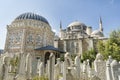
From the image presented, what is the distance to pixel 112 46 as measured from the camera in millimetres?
22516

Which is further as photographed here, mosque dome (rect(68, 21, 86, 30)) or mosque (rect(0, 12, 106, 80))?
mosque dome (rect(68, 21, 86, 30))

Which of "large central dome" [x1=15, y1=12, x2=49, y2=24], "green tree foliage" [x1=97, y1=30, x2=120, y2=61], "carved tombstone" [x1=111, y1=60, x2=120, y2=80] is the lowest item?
"carved tombstone" [x1=111, y1=60, x2=120, y2=80]

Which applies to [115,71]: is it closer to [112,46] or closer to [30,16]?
[112,46]

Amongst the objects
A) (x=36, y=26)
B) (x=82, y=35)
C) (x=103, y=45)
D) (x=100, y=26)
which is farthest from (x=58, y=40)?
(x=103, y=45)

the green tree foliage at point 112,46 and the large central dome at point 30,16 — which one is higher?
the large central dome at point 30,16

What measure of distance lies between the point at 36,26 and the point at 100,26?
26.0 metres

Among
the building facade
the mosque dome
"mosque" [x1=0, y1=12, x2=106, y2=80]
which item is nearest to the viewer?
"mosque" [x1=0, y1=12, x2=106, y2=80]

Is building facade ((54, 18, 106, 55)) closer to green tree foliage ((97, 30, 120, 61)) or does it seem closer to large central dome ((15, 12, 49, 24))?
A: large central dome ((15, 12, 49, 24))

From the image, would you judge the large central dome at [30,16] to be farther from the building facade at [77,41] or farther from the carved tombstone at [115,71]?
the carved tombstone at [115,71]

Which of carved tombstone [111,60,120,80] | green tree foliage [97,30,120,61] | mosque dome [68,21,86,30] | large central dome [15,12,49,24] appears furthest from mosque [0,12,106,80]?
carved tombstone [111,60,120,80]

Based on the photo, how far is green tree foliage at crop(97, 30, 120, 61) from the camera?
70.1 feet

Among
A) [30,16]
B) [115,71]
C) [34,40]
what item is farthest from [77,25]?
[115,71]

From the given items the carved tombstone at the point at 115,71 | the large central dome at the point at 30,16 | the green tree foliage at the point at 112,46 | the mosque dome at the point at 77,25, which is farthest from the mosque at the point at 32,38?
the carved tombstone at the point at 115,71

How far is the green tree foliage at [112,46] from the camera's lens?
2138cm
